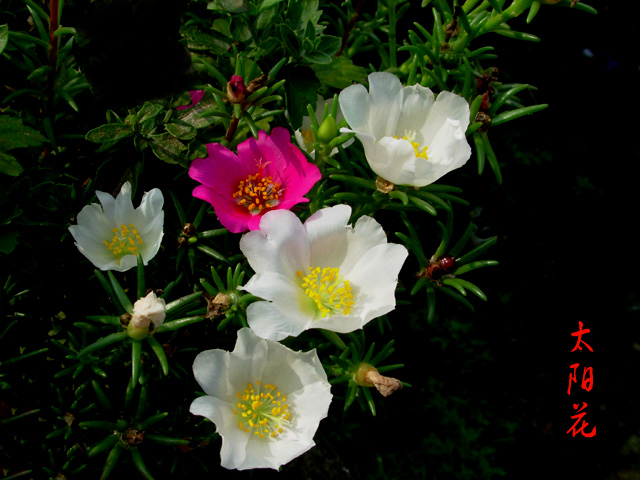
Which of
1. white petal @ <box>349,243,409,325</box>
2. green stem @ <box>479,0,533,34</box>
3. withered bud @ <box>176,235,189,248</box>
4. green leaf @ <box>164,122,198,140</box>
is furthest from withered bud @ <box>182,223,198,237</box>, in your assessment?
green stem @ <box>479,0,533,34</box>

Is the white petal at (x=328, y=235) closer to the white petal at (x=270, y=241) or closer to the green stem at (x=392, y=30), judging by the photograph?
the white petal at (x=270, y=241)

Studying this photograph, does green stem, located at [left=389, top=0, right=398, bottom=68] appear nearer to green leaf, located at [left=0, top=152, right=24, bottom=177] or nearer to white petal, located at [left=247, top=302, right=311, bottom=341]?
white petal, located at [left=247, top=302, right=311, bottom=341]

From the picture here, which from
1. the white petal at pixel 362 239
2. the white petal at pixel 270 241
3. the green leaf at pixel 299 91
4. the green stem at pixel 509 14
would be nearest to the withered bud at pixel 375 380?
the white petal at pixel 362 239

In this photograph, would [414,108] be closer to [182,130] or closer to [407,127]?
[407,127]

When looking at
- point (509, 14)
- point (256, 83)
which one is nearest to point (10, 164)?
point (256, 83)

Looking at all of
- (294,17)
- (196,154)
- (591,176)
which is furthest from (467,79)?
(591,176)

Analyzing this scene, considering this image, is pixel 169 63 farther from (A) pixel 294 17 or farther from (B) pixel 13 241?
(B) pixel 13 241
